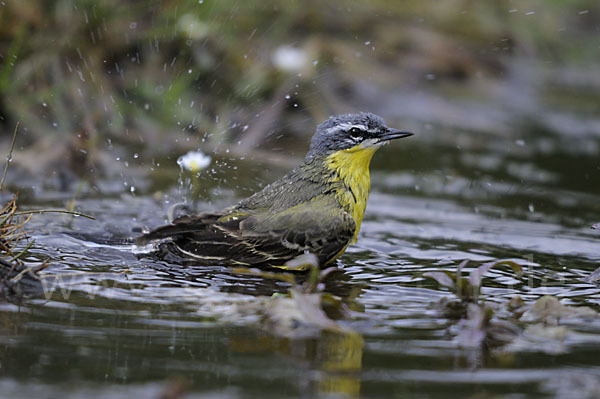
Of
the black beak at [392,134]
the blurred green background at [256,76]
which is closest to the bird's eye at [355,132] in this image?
the black beak at [392,134]

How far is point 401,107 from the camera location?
34.9 feet

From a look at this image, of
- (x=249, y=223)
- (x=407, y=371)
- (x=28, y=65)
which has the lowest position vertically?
(x=407, y=371)

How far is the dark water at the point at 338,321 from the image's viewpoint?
136 inches

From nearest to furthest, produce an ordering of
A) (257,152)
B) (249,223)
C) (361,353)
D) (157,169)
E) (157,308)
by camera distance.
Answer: (361,353) → (157,308) → (249,223) → (157,169) → (257,152)

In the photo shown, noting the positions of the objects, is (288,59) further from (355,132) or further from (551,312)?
(551,312)

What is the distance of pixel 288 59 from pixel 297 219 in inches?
165

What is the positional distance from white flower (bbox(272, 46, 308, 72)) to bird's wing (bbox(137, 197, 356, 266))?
411 centimetres

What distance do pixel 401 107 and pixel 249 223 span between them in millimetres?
5297

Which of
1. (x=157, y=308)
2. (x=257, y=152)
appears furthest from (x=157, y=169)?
(x=157, y=308)

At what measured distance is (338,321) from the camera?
4352mm

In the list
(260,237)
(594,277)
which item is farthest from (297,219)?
(594,277)

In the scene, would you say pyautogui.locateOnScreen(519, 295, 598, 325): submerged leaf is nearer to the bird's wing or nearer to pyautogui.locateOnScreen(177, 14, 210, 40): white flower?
the bird's wing

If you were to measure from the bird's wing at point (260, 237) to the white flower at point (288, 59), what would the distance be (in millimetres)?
4112

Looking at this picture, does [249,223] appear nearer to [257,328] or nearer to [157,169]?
[257,328]
